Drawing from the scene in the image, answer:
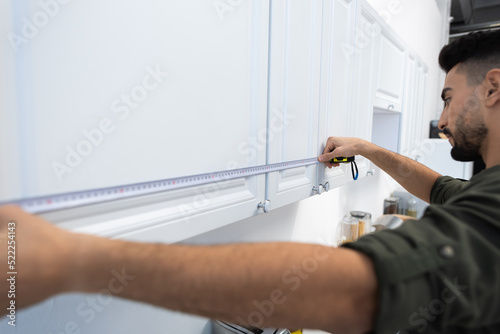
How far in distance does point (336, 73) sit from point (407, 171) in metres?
0.51

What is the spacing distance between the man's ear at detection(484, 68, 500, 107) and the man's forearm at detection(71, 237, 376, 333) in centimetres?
54

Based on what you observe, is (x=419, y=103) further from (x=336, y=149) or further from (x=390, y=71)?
(x=336, y=149)

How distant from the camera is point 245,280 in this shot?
36 centimetres

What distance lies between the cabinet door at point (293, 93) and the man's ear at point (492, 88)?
389 mm

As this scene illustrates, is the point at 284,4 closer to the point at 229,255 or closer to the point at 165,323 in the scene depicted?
the point at 229,255

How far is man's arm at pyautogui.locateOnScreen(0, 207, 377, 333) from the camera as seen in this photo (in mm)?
310

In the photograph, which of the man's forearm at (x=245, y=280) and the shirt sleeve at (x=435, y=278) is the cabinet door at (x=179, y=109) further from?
the shirt sleeve at (x=435, y=278)

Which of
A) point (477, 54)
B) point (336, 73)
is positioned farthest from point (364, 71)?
point (477, 54)

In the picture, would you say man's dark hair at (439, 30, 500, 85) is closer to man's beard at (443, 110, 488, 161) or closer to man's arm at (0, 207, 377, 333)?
man's beard at (443, 110, 488, 161)

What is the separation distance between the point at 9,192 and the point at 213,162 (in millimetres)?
299

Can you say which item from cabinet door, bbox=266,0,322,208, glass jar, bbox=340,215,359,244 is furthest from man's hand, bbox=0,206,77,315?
glass jar, bbox=340,215,359,244

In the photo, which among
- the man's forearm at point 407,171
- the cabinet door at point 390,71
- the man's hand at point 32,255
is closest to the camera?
the man's hand at point 32,255

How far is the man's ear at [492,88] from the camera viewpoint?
659 mm

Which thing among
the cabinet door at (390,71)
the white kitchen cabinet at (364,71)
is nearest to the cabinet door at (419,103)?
the cabinet door at (390,71)
